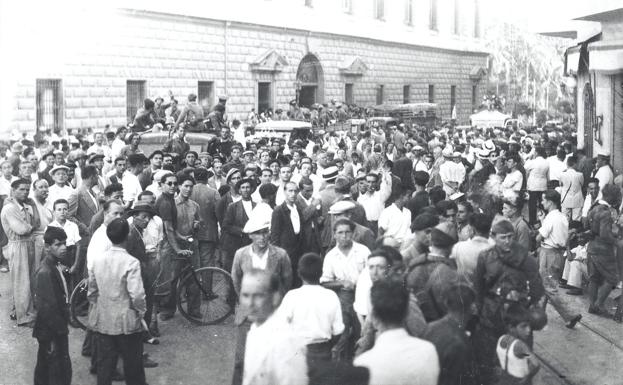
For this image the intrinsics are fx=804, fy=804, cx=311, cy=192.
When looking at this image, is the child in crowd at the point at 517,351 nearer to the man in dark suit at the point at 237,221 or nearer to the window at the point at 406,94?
the man in dark suit at the point at 237,221

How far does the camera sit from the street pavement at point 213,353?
25.2ft

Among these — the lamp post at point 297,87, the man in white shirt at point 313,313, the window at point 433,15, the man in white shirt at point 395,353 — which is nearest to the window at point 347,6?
the lamp post at point 297,87

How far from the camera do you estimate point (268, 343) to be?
14.3 ft

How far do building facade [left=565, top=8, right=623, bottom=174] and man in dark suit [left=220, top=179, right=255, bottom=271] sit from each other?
331 inches

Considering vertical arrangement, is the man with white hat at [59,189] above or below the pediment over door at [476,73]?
below

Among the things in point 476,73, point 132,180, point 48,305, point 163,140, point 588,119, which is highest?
point 476,73

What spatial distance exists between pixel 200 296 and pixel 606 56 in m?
10.3

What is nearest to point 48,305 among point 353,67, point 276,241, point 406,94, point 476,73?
point 276,241

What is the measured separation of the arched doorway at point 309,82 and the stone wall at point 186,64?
0.77 feet

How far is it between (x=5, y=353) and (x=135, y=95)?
17.2 m

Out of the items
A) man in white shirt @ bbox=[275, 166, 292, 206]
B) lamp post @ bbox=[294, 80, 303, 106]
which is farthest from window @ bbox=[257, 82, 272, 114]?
man in white shirt @ bbox=[275, 166, 292, 206]

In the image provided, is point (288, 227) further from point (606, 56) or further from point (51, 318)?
point (606, 56)

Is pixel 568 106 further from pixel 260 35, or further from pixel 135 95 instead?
pixel 135 95

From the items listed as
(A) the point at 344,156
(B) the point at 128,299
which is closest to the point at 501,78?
(A) the point at 344,156
